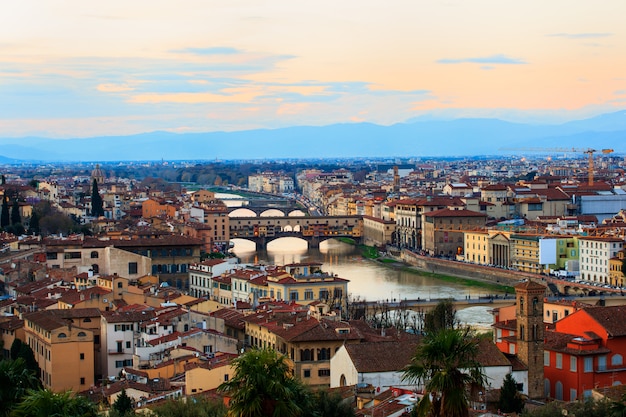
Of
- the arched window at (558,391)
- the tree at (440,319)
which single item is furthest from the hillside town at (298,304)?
the tree at (440,319)

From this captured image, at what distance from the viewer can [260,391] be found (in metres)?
7.88

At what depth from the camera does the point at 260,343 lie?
17.2m

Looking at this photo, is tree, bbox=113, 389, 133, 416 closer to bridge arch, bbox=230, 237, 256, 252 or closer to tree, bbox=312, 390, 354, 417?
tree, bbox=312, 390, 354, 417

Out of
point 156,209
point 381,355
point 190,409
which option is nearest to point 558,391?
point 381,355

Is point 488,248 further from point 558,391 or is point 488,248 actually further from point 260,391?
point 260,391

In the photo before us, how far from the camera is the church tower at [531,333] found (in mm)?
13969

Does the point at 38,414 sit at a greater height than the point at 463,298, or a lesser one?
greater

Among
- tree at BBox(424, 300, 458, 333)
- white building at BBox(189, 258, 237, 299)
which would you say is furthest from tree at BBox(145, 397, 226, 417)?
white building at BBox(189, 258, 237, 299)

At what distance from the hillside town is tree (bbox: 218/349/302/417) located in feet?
0.91

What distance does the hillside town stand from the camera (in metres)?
13.9

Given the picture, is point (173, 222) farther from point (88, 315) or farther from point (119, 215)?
point (88, 315)

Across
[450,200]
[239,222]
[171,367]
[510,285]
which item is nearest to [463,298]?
[510,285]

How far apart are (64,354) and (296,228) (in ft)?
126

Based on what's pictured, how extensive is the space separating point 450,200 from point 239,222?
9.03 meters
